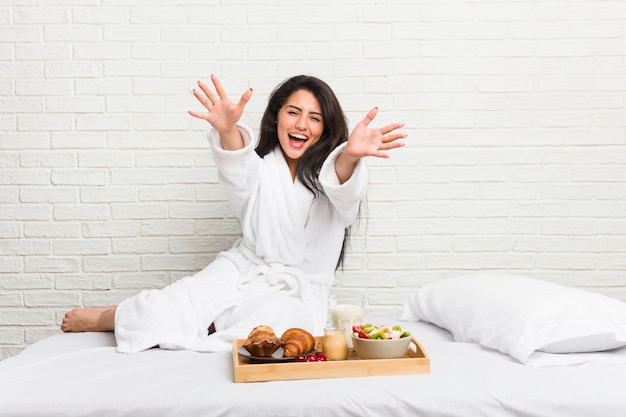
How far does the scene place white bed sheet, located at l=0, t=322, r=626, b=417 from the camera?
69.3 inches

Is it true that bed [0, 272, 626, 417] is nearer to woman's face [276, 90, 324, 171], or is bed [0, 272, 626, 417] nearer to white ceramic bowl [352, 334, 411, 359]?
white ceramic bowl [352, 334, 411, 359]

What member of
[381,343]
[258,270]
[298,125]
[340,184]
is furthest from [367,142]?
[381,343]

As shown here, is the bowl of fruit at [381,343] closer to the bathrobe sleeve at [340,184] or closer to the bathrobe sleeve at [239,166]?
the bathrobe sleeve at [340,184]

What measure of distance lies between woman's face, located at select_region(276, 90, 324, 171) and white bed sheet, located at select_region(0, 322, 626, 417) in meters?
1.13

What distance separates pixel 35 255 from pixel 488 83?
217cm

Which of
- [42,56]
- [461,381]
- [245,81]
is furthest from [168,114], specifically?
[461,381]

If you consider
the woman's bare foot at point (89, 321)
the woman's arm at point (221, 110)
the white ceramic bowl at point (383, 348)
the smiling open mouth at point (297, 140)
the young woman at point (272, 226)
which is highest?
the woman's arm at point (221, 110)

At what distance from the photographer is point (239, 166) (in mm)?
2664

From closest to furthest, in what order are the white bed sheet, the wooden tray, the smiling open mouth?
the white bed sheet → the wooden tray → the smiling open mouth

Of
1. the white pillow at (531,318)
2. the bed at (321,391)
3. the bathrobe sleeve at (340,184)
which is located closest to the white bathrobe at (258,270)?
the bathrobe sleeve at (340,184)

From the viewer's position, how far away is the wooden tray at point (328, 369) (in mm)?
1894

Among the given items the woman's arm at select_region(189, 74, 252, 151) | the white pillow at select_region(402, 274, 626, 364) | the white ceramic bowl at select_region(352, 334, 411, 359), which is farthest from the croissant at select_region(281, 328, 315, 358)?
the woman's arm at select_region(189, 74, 252, 151)

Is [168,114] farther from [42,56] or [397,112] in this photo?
[397,112]

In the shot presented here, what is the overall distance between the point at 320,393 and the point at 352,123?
1747 mm
